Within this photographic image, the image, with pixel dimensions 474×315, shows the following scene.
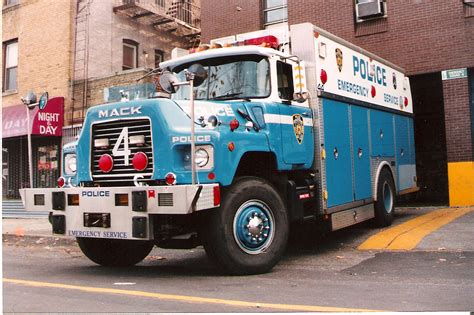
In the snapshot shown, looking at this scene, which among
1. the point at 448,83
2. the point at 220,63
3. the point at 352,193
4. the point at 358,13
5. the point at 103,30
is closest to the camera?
the point at 220,63

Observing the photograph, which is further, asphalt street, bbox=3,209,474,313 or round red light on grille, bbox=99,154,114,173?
round red light on grille, bbox=99,154,114,173

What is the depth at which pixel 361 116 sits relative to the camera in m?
8.55

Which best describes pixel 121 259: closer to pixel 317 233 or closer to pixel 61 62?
pixel 317 233

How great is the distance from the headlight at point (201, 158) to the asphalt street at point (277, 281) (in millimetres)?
1228

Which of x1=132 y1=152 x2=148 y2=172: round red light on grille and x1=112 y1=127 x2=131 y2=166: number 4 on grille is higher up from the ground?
x1=112 y1=127 x2=131 y2=166: number 4 on grille

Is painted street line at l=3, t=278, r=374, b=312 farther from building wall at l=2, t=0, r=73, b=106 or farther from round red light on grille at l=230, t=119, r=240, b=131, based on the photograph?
building wall at l=2, t=0, r=73, b=106

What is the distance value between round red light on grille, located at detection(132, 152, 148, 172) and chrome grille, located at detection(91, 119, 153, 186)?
3cm

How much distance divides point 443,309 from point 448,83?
9.19 metres

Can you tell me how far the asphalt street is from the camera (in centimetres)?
448

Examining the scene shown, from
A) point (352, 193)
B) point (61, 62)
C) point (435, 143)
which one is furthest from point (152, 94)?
point (435, 143)

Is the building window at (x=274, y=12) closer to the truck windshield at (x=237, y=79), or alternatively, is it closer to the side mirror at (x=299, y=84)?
the side mirror at (x=299, y=84)

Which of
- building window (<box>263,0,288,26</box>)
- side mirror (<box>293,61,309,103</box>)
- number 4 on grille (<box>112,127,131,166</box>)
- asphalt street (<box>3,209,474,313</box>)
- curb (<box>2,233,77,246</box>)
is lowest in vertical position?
asphalt street (<box>3,209,474,313</box>)

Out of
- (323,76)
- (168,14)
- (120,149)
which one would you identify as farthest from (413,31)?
(120,149)

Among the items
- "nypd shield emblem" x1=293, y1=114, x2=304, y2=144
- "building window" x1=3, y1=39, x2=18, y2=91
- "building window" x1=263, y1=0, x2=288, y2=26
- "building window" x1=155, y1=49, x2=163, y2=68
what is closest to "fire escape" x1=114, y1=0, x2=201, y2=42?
"building window" x1=155, y1=49, x2=163, y2=68
